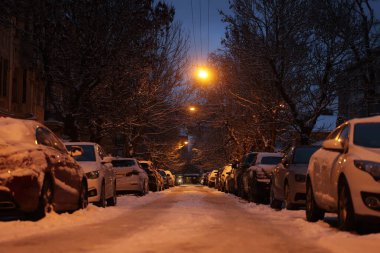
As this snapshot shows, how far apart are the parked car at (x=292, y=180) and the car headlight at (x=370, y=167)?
18.4ft

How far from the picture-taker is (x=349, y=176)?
9477mm

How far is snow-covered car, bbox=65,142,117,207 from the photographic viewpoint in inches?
626

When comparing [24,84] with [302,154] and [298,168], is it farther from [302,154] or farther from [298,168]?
[298,168]

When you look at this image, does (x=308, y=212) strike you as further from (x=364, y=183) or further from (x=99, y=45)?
(x=99, y=45)

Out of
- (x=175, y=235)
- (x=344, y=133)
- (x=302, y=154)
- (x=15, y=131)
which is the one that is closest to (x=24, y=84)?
(x=302, y=154)

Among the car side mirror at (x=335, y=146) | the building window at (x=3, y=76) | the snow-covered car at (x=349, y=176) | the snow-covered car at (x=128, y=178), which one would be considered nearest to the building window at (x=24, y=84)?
the building window at (x=3, y=76)

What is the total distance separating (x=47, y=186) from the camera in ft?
37.2

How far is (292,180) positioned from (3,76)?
19463 mm

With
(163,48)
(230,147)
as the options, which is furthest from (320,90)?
(230,147)

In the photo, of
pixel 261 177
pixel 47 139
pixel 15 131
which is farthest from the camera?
pixel 261 177

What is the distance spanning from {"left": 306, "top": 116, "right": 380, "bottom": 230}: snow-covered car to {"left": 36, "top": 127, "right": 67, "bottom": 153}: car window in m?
4.87

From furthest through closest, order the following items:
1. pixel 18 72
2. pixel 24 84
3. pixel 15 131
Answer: pixel 24 84 < pixel 18 72 < pixel 15 131

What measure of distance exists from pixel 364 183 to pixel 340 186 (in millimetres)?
775

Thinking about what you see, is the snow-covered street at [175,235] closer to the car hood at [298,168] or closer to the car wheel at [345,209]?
the car wheel at [345,209]
